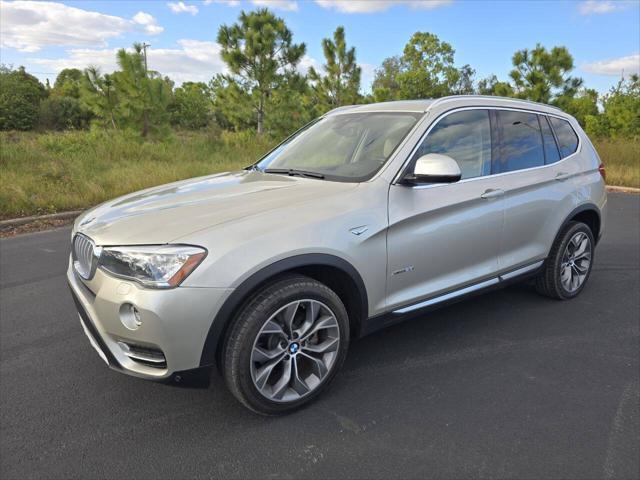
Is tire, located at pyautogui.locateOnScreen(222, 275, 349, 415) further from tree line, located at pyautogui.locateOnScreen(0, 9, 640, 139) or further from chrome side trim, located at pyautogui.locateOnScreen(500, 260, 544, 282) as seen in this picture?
tree line, located at pyautogui.locateOnScreen(0, 9, 640, 139)

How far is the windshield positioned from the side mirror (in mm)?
268

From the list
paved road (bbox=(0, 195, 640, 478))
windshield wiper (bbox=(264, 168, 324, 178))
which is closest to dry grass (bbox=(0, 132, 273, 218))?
paved road (bbox=(0, 195, 640, 478))

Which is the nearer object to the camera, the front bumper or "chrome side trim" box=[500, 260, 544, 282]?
the front bumper

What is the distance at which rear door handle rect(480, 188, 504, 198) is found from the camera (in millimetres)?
3356

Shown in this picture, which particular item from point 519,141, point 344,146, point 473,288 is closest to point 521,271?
point 473,288

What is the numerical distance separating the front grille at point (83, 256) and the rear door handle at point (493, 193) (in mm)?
2482

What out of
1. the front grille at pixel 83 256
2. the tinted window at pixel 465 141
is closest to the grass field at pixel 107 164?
the front grille at pixel 83 256

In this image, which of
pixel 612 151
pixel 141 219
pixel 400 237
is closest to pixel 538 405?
pixel 400 237

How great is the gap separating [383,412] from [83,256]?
1892 mm

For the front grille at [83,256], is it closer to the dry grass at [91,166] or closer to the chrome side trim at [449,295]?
the chrome side trim at [449,295]

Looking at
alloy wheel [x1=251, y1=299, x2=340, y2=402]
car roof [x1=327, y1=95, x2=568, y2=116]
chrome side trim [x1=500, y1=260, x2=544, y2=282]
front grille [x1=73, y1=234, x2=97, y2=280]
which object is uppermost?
car roof [x1=327, y1=95, x2=568, y2=116]

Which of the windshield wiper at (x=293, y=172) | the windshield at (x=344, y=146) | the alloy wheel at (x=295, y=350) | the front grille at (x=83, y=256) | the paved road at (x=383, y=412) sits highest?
the windshield at (x=344, y=146)

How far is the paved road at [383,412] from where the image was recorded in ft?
7.55

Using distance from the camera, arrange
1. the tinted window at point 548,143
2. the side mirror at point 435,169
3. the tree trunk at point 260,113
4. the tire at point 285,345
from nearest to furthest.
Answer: the tire at point 285,345 < the side mirror at point 435,169 < the tinted window at point 548,143 < the tree trunk at point 260,113
